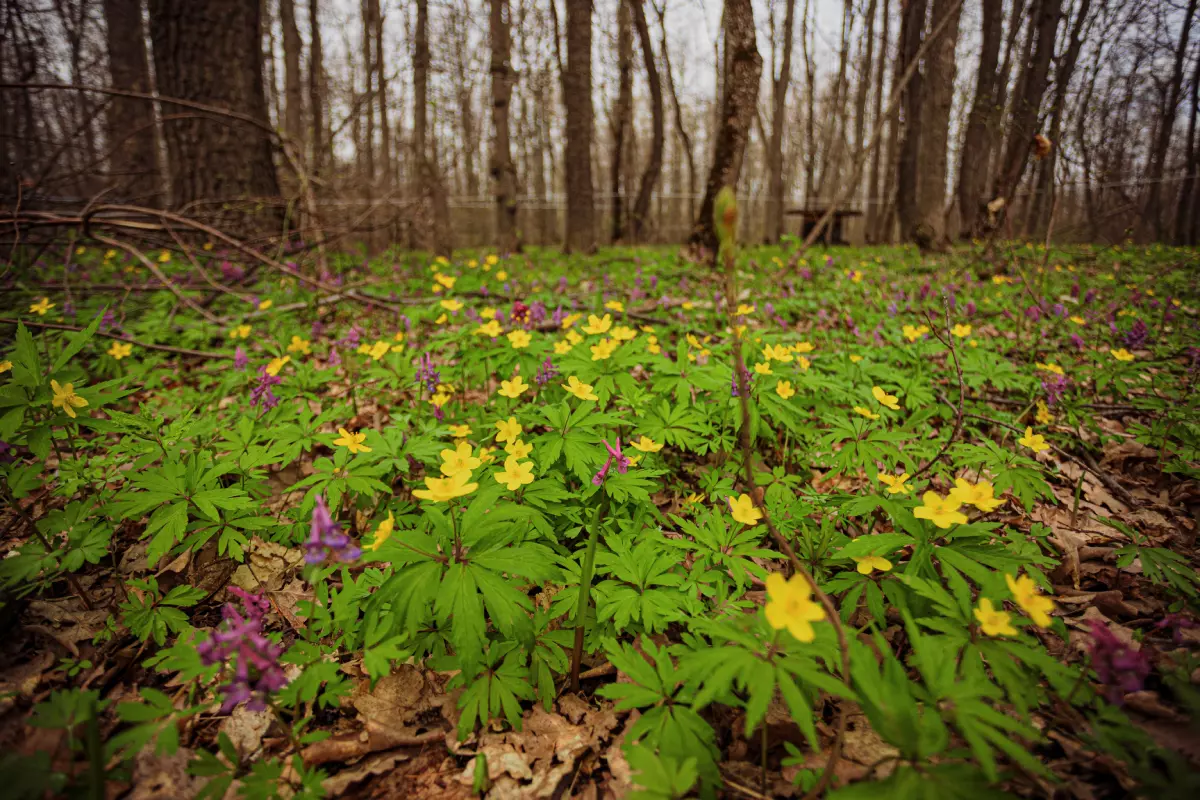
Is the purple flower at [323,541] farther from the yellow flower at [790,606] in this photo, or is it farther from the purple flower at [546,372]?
the purple flower at [546,372]

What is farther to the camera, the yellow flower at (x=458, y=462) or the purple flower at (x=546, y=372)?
the purple flower at (x=546, y=372)

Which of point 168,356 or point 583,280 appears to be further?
point 583,280

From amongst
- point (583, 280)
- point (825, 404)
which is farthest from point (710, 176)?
point (825, 404)

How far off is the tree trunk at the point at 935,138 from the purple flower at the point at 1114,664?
10.4m

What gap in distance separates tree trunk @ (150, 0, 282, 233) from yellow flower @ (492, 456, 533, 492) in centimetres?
596

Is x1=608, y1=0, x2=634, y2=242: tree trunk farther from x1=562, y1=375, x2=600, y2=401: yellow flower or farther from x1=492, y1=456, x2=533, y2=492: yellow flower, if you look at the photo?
x1=492, y1=456, x2=533, y2=492: yellow flower

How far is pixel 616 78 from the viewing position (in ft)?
53.8

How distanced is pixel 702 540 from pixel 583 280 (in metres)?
5.36

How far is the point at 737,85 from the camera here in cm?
639

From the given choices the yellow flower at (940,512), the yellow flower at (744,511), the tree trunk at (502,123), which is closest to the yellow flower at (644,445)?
the yellow flower at (744,511)

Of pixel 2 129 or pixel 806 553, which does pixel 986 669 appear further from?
pixel 2 129

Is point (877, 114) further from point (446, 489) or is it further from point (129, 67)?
point (446, 489)

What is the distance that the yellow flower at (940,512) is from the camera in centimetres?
133

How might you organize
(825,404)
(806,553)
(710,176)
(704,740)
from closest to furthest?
(704,740), (806,553), (825,404), (710,176)
